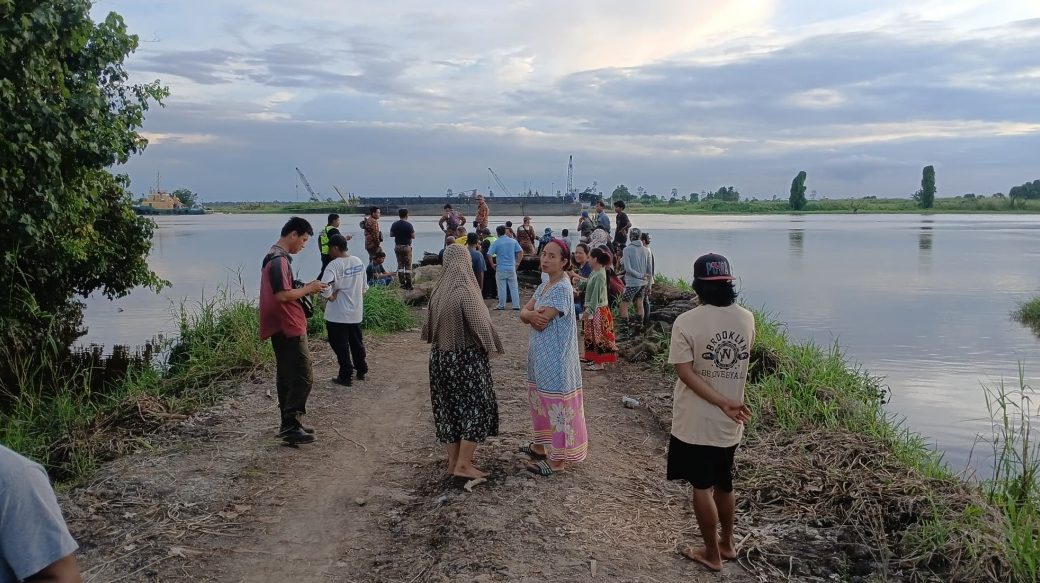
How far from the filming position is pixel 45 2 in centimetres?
787

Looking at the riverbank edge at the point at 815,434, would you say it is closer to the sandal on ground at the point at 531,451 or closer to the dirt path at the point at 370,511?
the dirt path at the point at 370,511

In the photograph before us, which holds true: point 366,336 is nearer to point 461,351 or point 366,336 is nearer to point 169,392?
point 169,392

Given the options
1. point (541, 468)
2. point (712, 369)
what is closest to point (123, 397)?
point (541, 468)

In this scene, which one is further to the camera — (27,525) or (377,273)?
(377,273)

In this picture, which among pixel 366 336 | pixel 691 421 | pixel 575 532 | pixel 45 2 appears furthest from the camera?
pixel 366 336

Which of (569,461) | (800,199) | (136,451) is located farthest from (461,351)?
(800,199)

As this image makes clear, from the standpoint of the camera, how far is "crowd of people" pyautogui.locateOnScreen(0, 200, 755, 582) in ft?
5.78

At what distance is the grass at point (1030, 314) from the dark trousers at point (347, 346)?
51.2ft

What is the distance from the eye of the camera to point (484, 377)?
5.00m

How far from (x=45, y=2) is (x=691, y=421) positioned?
808cm

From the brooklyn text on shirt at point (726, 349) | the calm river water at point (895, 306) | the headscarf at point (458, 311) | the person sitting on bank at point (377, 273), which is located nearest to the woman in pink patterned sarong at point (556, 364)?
the headscarf at point (458, 311)

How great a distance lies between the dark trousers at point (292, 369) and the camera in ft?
19.2

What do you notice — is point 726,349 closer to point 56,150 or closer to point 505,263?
point 56,150

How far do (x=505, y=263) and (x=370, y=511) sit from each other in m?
8.86
